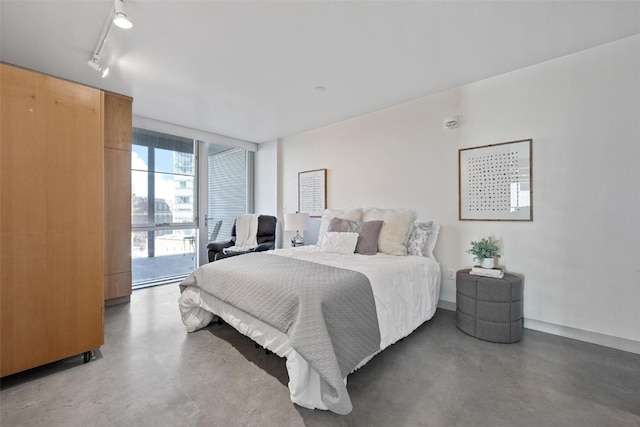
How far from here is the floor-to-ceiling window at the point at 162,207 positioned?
4.04 meters

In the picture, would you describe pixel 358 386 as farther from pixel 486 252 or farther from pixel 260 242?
pixel 260 242

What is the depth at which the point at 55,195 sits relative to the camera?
179cm

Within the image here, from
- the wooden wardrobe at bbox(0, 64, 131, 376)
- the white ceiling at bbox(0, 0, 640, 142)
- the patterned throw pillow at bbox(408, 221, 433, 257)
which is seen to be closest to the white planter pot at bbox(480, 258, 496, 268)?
the patterned throw pillow at bbox(408, 221, 433, 257)

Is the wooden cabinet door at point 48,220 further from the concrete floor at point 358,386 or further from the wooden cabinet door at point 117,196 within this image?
the wooden cabinet door at point 117,196

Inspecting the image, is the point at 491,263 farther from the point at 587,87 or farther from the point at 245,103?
the point at 245,103

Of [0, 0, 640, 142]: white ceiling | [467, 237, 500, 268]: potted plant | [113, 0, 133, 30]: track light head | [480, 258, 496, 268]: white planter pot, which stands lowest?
[480, 258, 496, 268]: white planter pot

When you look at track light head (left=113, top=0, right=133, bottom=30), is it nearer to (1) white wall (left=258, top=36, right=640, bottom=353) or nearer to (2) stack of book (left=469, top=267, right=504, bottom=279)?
(1) white wall (left=258, top=36, right=640, bottom=353)

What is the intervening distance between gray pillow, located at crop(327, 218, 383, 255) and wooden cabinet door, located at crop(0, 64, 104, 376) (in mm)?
2229

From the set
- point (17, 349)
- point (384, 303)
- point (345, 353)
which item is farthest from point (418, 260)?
point (17, 349)

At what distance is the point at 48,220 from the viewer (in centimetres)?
176

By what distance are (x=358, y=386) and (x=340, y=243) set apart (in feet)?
4.83

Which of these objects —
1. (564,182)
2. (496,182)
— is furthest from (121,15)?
(564,182)

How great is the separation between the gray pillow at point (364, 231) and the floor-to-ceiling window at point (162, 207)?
2.82m

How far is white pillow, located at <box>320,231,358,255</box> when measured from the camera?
2898 mm
